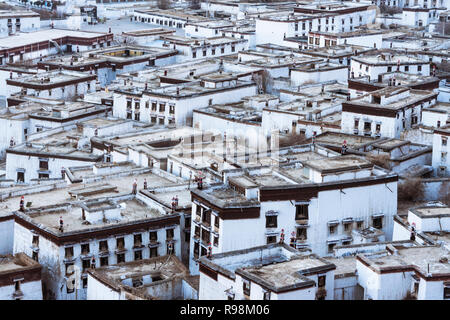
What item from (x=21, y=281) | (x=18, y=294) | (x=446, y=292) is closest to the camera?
(x=446, y=292)

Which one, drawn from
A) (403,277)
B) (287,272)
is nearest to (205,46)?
(403,277)

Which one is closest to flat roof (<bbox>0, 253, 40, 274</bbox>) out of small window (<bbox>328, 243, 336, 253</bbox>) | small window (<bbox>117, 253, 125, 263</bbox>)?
small window (<bbox>117, 253, 125, 263</bbox>)

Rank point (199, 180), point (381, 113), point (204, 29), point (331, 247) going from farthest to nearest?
1. point (204, 29)
2. point (381, 113)
3. point (199, 180)
4. point (331, 247)

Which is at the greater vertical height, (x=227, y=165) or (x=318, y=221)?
(x=227, y=165)

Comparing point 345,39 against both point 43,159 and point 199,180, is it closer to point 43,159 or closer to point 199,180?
point 43,159

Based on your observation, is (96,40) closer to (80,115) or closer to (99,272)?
(80,115)

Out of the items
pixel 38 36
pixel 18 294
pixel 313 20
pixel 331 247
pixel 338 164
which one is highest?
pixel 313 20

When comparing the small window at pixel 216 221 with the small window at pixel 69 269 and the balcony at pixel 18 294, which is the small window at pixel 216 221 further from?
the balcony at pixel 18 294

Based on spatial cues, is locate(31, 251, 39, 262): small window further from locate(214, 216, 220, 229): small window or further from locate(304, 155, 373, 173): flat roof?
locate(304, 155, 373, 173): flat roof

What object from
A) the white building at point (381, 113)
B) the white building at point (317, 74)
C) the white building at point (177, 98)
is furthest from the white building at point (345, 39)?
the white building at point (381, 113)

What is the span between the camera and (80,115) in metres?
85.1

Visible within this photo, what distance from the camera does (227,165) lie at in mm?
65375
